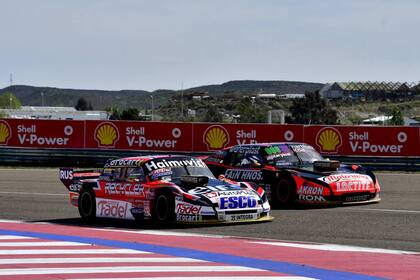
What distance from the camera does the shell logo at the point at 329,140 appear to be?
30656 millimetres

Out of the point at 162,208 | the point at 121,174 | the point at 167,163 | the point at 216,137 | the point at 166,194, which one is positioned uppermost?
the point at 216,137

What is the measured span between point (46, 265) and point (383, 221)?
7.05 metres

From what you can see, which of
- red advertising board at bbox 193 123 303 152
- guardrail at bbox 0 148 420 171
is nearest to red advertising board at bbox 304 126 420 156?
red advertising board at bbox 193 123 303 152

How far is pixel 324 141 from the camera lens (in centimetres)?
3077

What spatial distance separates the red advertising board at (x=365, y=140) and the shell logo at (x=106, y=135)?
7.40 m

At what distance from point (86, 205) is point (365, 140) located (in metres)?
15.9

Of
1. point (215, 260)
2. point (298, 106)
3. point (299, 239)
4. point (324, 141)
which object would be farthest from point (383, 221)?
point (298, 106)

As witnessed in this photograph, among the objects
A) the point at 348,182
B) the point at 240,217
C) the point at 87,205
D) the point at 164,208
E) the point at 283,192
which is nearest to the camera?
the point at 240,217

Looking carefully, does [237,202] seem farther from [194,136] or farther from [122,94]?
[122,94]

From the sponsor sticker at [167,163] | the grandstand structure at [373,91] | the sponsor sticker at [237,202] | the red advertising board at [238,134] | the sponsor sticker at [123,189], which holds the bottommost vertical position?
the sponsor sticker at [237,202]

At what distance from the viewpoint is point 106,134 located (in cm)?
3369

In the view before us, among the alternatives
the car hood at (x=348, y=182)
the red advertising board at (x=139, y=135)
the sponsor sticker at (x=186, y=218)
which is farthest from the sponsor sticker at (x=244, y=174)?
the red advertising board at (x=139, y=135)

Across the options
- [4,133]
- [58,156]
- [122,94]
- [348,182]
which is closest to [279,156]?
[348,182]

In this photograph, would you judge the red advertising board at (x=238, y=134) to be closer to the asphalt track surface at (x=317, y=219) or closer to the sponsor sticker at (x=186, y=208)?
the asphalt track surface at (x=317, y=219)
